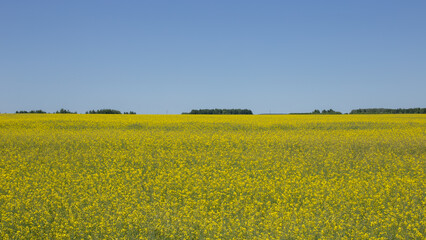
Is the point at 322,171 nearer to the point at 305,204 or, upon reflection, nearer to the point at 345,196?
the point at 345,196

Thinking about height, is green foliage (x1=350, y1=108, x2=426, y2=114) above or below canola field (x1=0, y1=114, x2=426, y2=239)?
above

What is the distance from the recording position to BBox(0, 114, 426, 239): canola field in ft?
24.1

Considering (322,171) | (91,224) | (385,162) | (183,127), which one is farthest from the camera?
(183,127)

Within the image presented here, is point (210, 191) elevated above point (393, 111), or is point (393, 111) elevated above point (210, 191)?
point (393, 111)

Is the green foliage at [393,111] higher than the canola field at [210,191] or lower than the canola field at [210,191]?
higher

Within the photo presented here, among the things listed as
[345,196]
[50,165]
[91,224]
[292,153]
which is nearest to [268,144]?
[292,153]

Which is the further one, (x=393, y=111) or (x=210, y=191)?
(x=393, y=111)

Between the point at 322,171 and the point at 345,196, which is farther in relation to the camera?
the point at 322,171

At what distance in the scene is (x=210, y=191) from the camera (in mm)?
9891

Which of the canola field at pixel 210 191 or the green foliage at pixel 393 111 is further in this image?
the green foliage at pixel 393 111

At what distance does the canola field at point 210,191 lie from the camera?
7355 millimetres

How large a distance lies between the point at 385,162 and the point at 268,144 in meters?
5.82

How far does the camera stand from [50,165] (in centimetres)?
1352

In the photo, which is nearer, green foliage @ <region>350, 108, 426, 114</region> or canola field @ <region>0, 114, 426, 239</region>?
canola field @ <region>0, 114, 426, 239</region>
